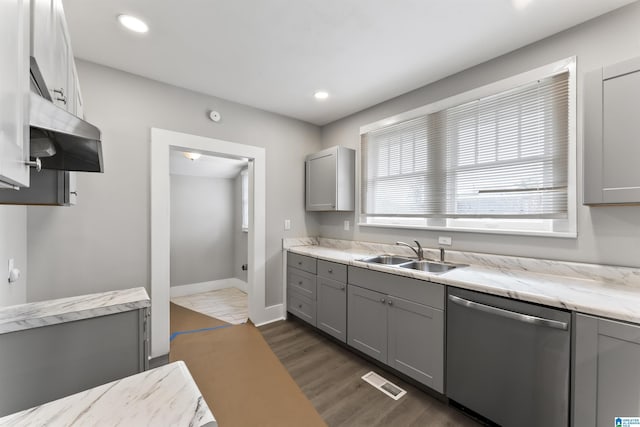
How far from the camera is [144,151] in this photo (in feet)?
8.11

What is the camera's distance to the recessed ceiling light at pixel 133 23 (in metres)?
1.79

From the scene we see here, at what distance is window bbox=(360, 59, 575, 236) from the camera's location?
1.91 meters

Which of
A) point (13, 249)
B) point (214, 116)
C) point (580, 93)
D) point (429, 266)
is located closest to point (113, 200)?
point (13, 249)

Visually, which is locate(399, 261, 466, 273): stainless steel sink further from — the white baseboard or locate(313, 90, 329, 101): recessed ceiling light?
the white baseboard

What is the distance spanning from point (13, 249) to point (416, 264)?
3016mm

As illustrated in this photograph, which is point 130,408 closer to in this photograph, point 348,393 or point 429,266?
point 348,393

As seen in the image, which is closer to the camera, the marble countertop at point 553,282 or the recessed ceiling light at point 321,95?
the marble countertop at point 553,282

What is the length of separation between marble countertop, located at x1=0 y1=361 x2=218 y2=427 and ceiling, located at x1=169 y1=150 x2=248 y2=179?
3523mm

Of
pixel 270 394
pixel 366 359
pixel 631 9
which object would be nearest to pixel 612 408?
pixel 366 359

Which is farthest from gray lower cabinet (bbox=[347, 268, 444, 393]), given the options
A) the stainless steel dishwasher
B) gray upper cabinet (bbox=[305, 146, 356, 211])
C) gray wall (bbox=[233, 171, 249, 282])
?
gray wall (bbox=[233, 171, 249, 282])

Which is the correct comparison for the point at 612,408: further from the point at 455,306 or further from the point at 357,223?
the point at 357,223

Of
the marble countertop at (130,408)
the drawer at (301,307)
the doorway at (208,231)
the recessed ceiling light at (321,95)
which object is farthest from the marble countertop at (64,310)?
the recessed ceiling light at (321,95)

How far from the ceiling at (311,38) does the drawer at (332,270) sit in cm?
183

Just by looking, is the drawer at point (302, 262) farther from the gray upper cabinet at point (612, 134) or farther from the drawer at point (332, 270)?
the gray upper cabinet at point (612, 134)
